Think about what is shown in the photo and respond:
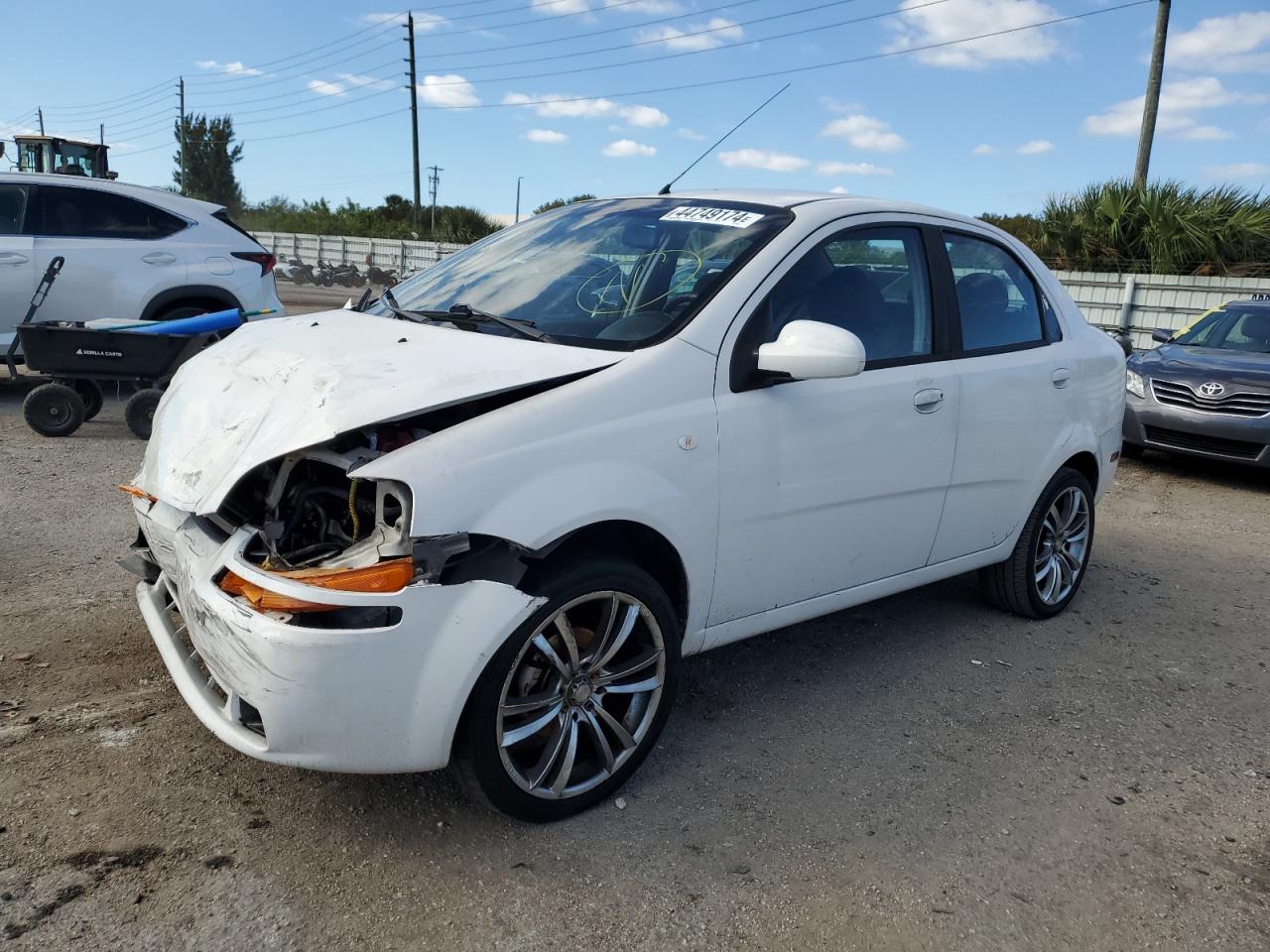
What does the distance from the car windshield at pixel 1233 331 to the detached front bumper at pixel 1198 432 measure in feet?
4.22

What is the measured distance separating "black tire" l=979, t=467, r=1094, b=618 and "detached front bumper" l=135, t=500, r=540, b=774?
112 inches

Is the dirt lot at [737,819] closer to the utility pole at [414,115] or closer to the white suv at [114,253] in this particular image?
the white suv at [114,253]

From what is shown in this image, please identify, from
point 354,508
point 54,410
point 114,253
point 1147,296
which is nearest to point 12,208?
point 114,253

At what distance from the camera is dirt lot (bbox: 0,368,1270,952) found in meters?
2.54

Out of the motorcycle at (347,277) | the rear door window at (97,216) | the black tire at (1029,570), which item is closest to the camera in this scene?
the black tire at (1029,570)

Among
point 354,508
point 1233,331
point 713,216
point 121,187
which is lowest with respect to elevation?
point 354,508

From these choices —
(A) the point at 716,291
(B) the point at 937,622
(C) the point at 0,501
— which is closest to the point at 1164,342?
(B) the point at 937,622

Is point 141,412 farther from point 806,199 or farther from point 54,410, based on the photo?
point 806,199

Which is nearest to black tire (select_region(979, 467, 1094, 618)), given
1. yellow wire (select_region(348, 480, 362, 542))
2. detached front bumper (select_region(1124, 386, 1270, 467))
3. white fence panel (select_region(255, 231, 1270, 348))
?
yellow wire (select_region(348, 480, 362, 542))

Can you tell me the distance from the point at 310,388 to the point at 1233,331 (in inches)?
372

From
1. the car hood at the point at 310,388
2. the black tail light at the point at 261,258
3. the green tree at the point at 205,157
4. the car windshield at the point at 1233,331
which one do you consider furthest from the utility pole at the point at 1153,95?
the green tree at the point at 205,157

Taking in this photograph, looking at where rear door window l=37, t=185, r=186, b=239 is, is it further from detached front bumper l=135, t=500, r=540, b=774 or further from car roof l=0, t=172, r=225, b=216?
detached front bumper l=135, t=500, r=540, b=774

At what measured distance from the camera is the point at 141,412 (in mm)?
7559

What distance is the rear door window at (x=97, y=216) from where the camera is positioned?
8.42 metres
